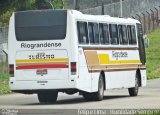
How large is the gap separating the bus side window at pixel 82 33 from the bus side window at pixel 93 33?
1.21 feet

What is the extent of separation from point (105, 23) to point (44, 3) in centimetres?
3037

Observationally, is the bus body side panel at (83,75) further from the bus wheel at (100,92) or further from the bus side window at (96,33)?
the bus side window at (96,33)

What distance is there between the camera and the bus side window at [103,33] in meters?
30.6

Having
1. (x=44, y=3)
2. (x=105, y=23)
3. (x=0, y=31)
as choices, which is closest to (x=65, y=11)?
(x=105, y=23)

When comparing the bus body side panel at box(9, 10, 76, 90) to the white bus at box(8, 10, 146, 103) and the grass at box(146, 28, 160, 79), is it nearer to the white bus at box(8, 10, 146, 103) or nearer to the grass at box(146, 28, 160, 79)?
the white bus at box(8, 10, 146, 103)

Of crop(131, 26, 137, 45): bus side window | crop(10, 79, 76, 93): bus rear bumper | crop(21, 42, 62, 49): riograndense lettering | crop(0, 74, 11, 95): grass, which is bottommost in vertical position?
crop(0, 74, 11, 95): grass

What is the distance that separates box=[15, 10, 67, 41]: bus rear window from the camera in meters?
28.3

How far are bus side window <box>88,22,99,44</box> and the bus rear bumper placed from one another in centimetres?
243

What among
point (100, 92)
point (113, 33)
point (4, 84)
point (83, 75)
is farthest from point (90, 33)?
point (4, 84)

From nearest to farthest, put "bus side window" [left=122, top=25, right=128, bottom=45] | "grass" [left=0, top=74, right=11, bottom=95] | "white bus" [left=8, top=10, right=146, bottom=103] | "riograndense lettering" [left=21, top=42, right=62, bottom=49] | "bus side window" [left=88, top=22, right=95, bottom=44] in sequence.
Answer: "white bus" [left=8, top=10, right=146, bottom=103], "riograndense lettering" [left=21, top=42, right=62, bottom=49], "bus side window" [left=88, top=22, right=95, bottom=44], "bus side window" [left=122, top=25, right=128, bottom=45], "grass" [left=0, top=74, right=11, bottom=95]

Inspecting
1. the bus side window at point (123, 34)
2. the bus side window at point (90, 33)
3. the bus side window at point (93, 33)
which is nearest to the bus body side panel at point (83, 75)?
the bus side window at point (90, 33)

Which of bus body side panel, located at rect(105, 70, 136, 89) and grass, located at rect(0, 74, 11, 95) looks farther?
grass, located at rect(0, 74, 11, 95)

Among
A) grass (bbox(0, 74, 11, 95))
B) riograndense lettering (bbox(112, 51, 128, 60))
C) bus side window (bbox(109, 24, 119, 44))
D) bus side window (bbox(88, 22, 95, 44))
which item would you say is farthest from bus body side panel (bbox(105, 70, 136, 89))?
grass (bbox(0, 74, 11, 95))

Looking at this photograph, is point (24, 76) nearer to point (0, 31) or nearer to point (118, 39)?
point (118, 39)
